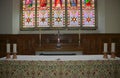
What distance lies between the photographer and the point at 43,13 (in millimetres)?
8094

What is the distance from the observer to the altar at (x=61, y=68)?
165 inches

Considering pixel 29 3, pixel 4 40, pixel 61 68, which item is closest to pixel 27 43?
pixel 4 40

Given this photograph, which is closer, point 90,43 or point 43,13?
point 90,43

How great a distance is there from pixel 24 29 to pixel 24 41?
1.57 feet

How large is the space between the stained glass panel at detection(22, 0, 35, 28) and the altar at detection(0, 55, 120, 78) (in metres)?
3.99

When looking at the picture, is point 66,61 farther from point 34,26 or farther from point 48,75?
point 34,26

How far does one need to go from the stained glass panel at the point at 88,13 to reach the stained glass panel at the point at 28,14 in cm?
191

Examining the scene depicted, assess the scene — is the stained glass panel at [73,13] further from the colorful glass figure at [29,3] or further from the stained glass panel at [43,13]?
the colorful glass figure at [29,3]

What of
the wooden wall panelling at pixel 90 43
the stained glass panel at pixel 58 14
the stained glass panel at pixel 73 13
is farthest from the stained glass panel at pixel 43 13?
the wooden wall panelling at pixel 90 43

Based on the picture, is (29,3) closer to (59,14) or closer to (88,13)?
(59,14)

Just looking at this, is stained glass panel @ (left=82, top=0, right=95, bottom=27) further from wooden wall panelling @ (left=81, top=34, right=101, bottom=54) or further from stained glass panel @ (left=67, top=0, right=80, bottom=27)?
wooden wall panelling @ (left=81, top=34, right=101, bottom=54)

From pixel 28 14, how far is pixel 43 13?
1.90 feet

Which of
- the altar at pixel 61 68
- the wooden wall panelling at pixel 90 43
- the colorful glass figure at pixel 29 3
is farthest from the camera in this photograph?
the colorful glass figure at pixel 29 3

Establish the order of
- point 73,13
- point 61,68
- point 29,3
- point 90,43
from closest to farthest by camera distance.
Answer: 1. point 61,68
2. point 90,43
3. point 73,13
4. point 29,3
